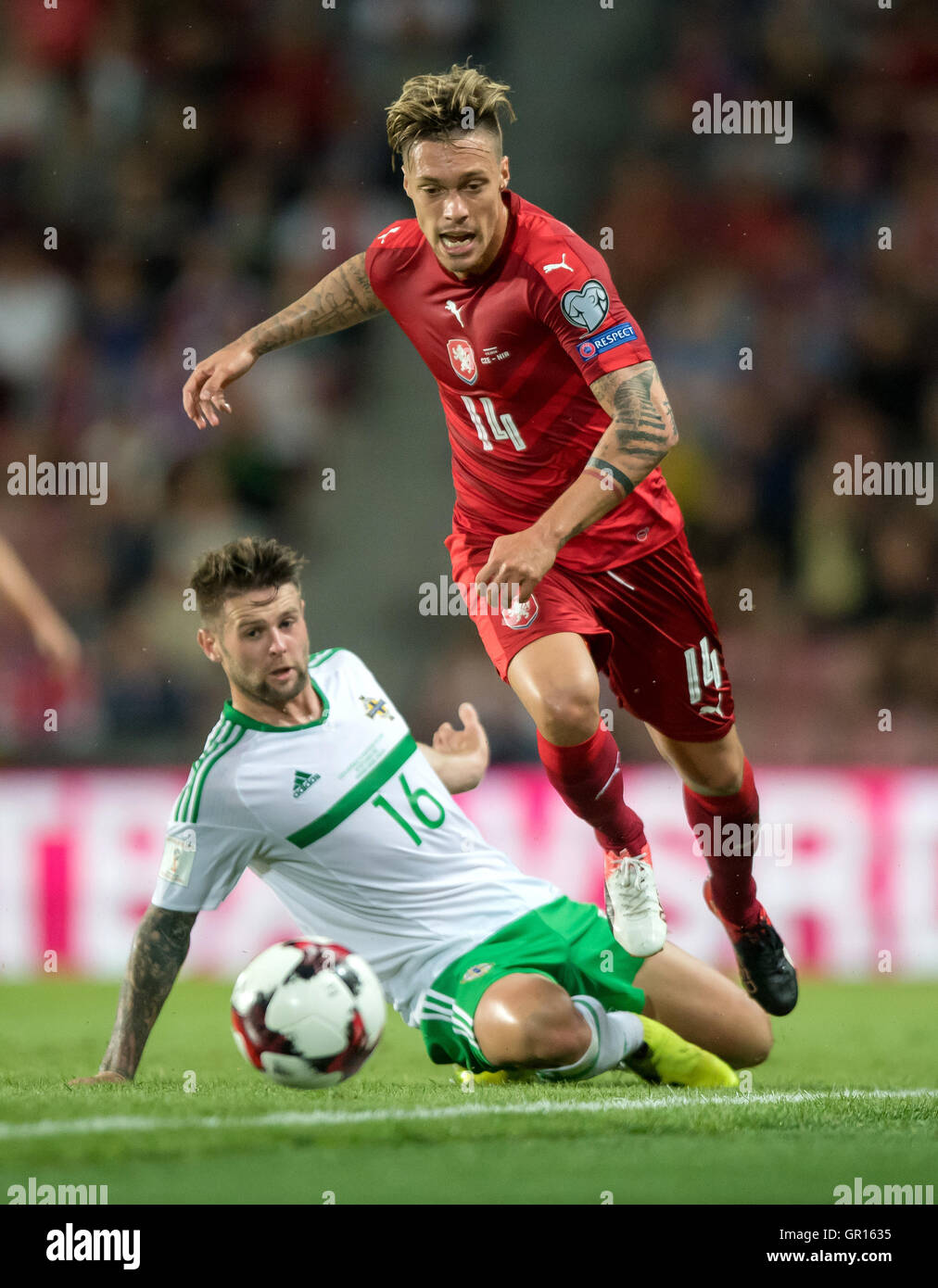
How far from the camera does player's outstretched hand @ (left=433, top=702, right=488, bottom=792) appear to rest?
5.45 meters

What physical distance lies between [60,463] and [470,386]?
615cm

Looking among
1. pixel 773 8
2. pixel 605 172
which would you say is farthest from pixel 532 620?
pixel 773 8

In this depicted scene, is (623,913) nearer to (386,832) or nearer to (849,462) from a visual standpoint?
(386,832)

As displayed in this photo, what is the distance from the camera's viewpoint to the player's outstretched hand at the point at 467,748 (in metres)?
5.45

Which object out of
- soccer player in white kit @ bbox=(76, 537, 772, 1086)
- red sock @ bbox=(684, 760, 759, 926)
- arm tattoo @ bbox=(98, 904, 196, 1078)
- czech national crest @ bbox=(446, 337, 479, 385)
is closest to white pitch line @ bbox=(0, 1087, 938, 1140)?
soccer player in white kit @ bbox=(76, 537, 772, 1086)

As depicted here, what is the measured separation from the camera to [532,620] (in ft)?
16.1

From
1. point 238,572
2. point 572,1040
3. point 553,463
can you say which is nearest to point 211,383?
point 238,572

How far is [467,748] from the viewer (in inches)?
218

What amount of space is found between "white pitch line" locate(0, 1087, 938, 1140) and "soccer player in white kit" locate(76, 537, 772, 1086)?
27cm

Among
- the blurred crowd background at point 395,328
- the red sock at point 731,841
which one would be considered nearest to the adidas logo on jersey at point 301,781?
the red sock at point 731,841

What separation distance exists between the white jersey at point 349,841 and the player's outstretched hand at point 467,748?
0.31 metres

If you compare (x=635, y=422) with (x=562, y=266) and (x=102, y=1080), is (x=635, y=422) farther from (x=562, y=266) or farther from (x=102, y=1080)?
(x=102, y=1080)

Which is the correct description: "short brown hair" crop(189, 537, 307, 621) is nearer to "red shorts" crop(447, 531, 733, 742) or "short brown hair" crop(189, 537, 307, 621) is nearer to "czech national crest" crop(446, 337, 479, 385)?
"red shorts" crop(447, 531, 733, 742)

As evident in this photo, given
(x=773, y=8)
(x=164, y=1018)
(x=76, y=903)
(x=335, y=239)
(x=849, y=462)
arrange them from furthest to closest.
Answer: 1. (x=773, y=8)
2. (x=335, y=239)
3. (x=849, y=462)
4. (x=76, y=903)
5. (x=164, y=1018)
